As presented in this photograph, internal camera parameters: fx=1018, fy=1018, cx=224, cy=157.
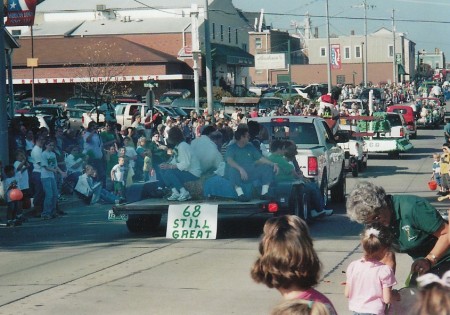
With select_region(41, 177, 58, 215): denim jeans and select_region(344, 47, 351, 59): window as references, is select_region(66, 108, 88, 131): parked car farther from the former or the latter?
select_region(344, 47, 351, 59): window

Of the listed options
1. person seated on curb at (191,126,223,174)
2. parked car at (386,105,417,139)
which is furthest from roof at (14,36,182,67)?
person seated on curb at (191,126,223,174)

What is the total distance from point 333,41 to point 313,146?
117 m

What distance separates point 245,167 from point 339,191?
6.26 meters

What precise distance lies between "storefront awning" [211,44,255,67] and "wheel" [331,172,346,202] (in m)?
52.4

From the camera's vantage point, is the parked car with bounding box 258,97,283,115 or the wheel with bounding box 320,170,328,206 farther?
the parked car with bounding box 258,97,283,115

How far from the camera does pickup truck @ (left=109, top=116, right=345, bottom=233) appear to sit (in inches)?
628

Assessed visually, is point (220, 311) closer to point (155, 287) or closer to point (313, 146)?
point (155, 287)

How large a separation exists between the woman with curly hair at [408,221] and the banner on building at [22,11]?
2182 cm

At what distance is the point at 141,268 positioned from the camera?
1323cm

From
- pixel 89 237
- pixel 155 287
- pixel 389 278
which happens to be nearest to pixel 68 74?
pixel 89 237

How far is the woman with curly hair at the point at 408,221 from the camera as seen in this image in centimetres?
661

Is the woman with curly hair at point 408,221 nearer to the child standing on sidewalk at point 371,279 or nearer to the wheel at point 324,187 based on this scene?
the child standing on sidewalk at point 371,279

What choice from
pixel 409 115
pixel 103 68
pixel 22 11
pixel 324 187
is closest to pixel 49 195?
pixel 324 187

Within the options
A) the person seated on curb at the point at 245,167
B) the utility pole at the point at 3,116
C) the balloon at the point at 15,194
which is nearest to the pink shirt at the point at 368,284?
the person seated on curb at the point at 245,167
